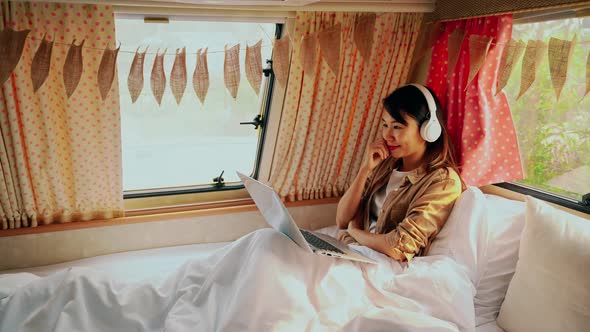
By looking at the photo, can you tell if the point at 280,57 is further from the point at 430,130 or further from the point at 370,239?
the point at 370,239

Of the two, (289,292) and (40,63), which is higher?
(40,63)

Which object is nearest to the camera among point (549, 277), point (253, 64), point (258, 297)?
point (258, 297)

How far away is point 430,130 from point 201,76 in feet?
3.30

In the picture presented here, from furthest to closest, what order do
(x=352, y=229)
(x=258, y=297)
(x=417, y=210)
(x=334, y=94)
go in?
(x=334, y=94)
(x=352, y=229)
(x=417, y=210)
(x=258, y=297)

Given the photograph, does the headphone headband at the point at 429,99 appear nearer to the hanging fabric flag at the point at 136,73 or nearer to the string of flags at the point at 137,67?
the string of flags at the point at 137,67

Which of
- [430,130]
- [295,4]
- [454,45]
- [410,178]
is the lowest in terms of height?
[410,178]

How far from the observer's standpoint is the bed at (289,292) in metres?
1.38

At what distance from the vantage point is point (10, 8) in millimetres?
1779

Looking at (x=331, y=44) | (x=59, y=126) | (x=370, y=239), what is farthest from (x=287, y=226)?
(x=59, y=126)

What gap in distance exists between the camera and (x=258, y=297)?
1407 millimetres

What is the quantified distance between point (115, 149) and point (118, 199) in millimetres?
283

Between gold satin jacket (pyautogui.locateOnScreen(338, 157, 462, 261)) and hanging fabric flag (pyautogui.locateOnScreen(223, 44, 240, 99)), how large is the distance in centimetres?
88

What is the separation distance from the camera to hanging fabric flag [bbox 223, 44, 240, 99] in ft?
6.39

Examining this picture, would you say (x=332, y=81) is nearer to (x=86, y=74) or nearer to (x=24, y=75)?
(x=86, y=74)
